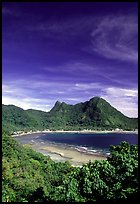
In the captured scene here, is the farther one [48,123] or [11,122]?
[48,123]

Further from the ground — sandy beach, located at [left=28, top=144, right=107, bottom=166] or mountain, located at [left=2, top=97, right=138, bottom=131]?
mountain, located at [left=2, top=97, right=138, bottom=131]

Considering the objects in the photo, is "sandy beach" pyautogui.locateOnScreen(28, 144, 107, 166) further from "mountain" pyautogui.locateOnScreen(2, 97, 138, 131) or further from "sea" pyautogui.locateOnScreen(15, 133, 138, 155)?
"mountain" pyautogui.locateOnScreen(2, 97, 138, 131)

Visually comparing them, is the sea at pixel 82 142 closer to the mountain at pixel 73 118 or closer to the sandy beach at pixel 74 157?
the sandy beach at pixel 74 157

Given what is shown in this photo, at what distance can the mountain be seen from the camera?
55812 millimetres

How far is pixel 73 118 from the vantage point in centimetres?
6794

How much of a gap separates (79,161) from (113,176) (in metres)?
16.8

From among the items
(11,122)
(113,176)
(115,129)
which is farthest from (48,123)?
(113,176)

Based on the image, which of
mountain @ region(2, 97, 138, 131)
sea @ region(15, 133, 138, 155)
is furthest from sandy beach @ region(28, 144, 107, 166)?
mountain @ region(2, 97, 138, 131)

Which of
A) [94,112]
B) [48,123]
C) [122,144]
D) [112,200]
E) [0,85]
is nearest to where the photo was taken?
[0,85]

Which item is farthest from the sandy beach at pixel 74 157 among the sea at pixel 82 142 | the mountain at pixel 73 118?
the mountain at pixel 73 118

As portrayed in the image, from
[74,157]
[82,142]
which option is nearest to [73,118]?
[82,142]

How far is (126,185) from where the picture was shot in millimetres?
3588

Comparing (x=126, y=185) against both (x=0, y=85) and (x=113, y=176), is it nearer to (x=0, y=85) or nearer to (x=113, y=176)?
(x=113, y=176)

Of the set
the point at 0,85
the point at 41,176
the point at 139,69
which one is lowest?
the point at 41,176
